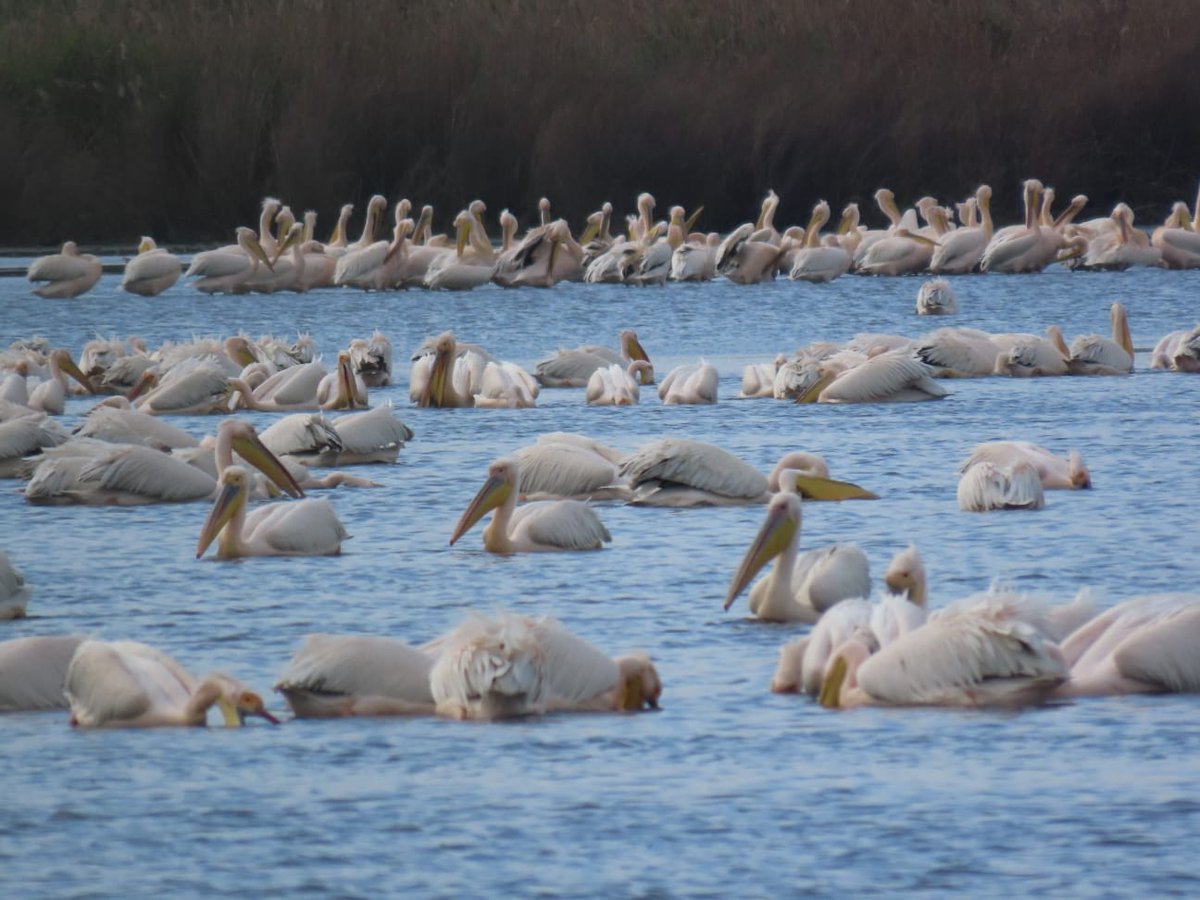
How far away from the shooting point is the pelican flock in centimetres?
639

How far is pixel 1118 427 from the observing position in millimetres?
13250

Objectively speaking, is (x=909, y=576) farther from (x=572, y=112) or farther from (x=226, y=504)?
(x=572, y=112)

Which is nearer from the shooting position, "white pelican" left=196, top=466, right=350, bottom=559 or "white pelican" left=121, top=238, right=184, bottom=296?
"white pelican" left=196, top=466, right=350, bottom=559

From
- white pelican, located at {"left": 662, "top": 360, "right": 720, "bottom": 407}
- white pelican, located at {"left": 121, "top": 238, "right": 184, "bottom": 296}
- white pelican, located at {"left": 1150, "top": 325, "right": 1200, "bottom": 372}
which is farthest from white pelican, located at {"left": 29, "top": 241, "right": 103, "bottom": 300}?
white pelican, located at {"left": 1150, "top": 325, "right": 1200, "bottom": 372}

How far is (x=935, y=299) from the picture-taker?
21.1 metres

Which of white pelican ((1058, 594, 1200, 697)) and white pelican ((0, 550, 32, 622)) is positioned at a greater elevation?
white pelican ((1058, 594, 1200, 697))

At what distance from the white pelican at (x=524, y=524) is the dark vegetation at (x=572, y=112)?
64.7 ft

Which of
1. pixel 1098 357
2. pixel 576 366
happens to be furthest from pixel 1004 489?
pixel 576 366

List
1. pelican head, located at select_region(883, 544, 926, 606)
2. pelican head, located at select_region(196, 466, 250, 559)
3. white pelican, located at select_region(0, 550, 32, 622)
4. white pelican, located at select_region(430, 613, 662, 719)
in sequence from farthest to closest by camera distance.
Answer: pelican head, located at select_region(196, 466, 250, 559) < white pelican, located at select_region(0, 550, 32, 622) < pelican head, located at select_region(883, 544, 926, 606) < white pelican, located at select_region(430, 613, 662, 719)

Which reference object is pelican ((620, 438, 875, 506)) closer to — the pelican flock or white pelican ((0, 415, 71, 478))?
the pelican flock

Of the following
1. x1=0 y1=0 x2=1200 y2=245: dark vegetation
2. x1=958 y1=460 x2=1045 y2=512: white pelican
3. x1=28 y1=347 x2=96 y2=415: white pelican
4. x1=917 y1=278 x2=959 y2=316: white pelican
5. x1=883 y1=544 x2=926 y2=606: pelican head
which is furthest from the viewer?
x1=0 y1=0 x2=1200 y2=245: dark vegetation

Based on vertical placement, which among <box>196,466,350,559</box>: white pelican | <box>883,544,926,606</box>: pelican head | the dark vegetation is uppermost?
the dark vegetation

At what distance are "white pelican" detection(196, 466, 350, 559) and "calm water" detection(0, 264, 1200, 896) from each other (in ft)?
0.29

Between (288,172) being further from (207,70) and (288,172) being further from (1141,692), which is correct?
(1141,692)
